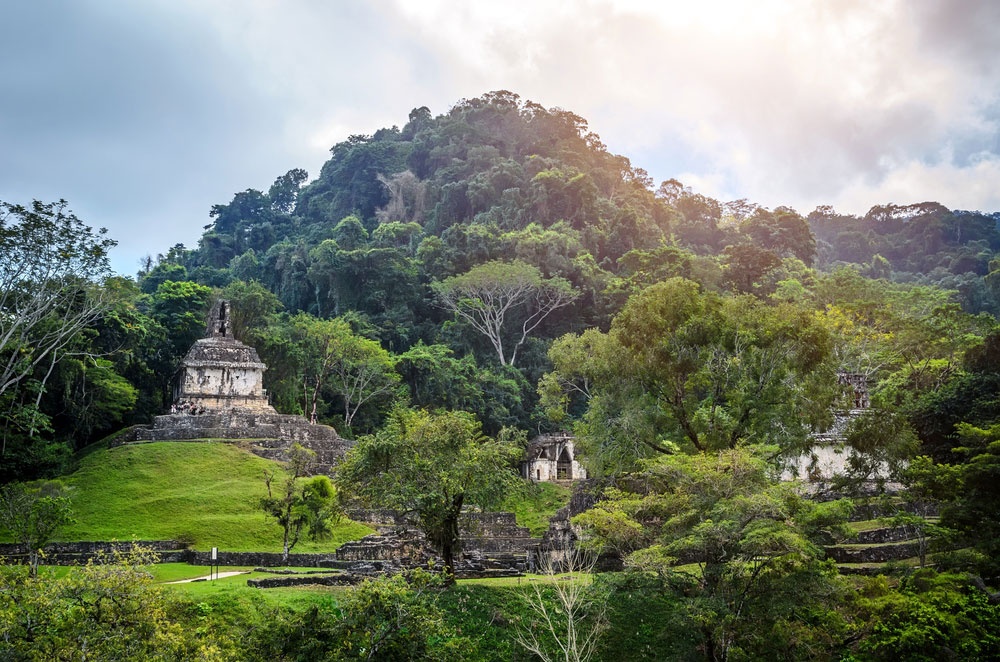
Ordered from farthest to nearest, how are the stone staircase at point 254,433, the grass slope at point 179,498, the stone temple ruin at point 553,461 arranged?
the stone temple ruin at point 553,461
the stone staircase at point 254,433
the grass slope at point 179,498

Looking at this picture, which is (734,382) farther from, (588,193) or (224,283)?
(224,283)

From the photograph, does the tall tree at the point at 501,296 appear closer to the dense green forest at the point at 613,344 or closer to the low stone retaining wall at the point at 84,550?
the dense green forest at the point at 613,344

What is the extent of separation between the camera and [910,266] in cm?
9138

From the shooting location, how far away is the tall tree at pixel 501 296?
182ft

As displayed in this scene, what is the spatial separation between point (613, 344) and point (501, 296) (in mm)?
28477

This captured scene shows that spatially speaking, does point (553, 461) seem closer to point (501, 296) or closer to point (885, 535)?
point (501, 296)

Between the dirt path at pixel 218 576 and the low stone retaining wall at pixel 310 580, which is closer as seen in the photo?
the low stone retaining wall at pixel 310 580

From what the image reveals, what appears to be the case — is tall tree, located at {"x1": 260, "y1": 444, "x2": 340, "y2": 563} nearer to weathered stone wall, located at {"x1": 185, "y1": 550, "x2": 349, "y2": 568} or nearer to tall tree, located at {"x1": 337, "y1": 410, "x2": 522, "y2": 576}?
weathered stone wall, located at {"x1": 185, "y1": 550, "x2": 349, "y2": 568}

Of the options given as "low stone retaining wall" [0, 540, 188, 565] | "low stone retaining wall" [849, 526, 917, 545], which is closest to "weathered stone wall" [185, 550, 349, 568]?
"low stone retaining wall" [0, 540, 188, 565]

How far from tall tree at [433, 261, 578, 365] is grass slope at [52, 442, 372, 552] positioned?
77.1 ft

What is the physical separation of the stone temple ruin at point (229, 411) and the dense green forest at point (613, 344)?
114 inches

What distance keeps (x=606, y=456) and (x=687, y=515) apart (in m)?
7.65

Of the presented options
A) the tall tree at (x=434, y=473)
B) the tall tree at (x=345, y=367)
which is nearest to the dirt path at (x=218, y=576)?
the tall tree at (x=434, y=473)

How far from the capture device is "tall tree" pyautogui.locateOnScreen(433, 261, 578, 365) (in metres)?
55.3
